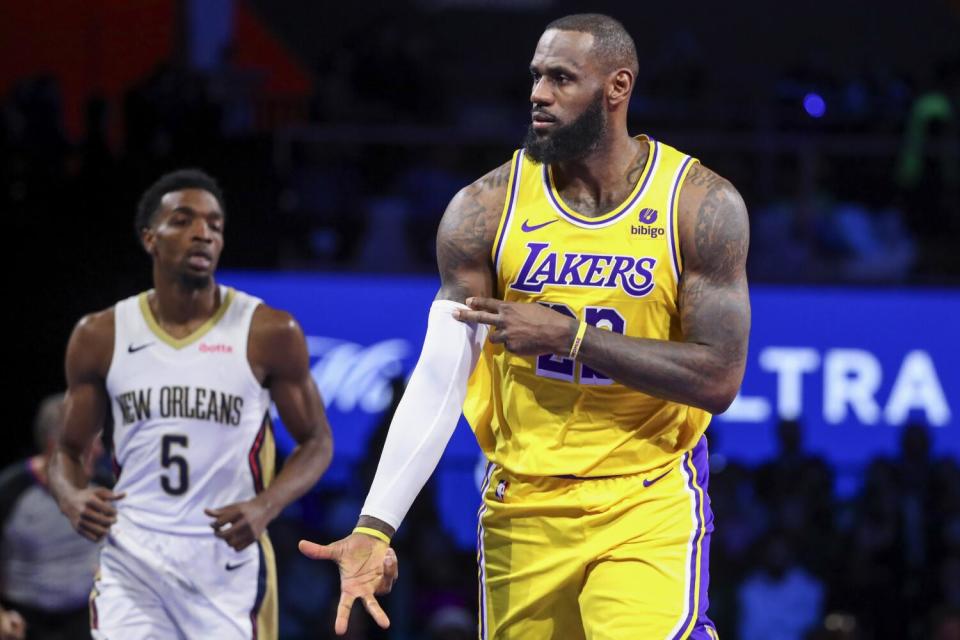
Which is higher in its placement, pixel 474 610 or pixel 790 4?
pixel 790 4

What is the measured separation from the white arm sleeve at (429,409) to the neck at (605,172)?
55 cm

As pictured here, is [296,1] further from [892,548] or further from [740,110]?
[892,548]

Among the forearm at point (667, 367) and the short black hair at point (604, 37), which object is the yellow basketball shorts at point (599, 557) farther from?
the short black hair at point (604, 37)

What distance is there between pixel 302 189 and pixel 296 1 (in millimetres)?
5337

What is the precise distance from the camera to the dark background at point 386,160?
404 inches

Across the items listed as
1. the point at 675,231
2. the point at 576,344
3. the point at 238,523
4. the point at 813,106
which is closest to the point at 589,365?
the point at 576,344

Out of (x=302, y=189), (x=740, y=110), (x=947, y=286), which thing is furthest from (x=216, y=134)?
(x=947, y=286)

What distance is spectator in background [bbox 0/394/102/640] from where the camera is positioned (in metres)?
8.12

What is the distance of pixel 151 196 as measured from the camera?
20.0ft

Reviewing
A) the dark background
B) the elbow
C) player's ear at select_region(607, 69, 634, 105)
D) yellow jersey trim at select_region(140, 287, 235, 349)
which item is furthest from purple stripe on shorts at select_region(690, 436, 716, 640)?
the dark background

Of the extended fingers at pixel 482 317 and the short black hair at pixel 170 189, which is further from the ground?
the short black hair at pixel 170 189

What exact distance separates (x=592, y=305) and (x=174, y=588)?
7.06ft

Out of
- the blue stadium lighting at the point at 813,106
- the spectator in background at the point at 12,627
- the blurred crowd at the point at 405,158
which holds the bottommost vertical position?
the spectator in background at the point at 12,627

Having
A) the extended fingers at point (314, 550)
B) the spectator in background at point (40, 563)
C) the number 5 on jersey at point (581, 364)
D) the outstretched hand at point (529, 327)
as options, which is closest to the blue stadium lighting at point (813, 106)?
the spectator in background at point (40, 563)
